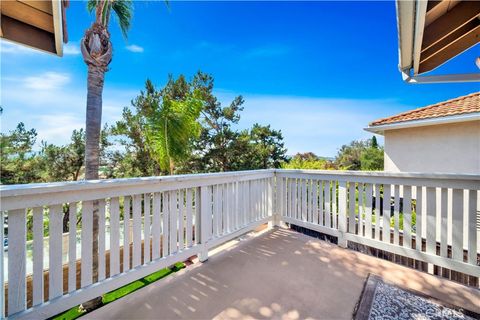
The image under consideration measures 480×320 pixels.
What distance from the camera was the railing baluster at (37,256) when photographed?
1446mm

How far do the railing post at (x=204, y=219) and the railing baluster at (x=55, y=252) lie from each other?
51.4 inches

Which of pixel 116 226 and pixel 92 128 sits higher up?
pixel 92 128

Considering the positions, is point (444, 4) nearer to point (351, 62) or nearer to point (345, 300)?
point (345, 300)

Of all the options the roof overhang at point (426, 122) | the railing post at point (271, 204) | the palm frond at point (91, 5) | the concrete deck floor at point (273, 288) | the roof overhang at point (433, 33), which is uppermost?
the palm frond at point (91, 5)

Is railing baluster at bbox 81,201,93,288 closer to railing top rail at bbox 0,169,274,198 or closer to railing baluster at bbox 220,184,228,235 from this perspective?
A: railing top rail at bbox 0,169,274,198

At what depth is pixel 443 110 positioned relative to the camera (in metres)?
5.30

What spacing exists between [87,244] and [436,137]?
694 cm

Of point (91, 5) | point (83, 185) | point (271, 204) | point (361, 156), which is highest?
point (91, 5)

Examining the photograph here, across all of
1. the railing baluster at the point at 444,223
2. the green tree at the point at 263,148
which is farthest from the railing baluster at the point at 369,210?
the green tree at the point at 263,148

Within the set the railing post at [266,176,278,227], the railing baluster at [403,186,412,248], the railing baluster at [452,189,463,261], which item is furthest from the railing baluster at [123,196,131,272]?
the railing baluster at [452,189,463,261]

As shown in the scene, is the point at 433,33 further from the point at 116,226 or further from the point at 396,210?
the point at 116,226

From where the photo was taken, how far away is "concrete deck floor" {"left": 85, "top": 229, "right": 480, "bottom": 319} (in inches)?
70.4

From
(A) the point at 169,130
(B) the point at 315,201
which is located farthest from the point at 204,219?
(A) the point at 169,130

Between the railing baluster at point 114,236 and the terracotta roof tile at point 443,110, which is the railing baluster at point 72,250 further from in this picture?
the terracotta roof tile at point 443,110
